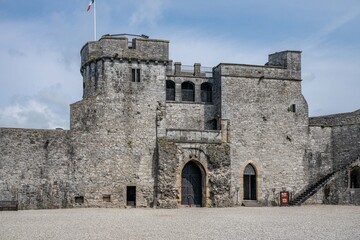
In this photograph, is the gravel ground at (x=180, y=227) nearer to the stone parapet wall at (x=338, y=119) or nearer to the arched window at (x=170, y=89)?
the arched window at (x=170, y=89)

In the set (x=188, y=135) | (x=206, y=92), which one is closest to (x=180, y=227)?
(x=188, y=135)

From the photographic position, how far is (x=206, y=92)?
126 ft

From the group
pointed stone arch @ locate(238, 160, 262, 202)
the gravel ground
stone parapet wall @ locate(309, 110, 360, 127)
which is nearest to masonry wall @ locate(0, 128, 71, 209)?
the gravel ground

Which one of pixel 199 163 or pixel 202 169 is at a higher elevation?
pixel 199 163

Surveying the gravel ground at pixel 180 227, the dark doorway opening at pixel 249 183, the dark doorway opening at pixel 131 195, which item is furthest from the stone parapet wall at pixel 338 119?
the dark doorway opening at pixel 131 195

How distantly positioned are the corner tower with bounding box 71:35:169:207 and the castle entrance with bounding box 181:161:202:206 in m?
2.14

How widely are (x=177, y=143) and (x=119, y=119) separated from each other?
405 centimetres

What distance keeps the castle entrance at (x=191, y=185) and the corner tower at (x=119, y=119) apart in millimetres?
2138

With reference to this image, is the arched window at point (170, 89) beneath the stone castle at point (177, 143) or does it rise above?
above

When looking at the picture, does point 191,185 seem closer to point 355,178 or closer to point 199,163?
point 199,163

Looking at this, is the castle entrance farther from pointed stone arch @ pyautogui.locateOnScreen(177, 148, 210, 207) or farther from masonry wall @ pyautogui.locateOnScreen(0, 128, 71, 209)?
masonry wall @ pyautogui.locateOnScreen(0, 128, 71, 209)

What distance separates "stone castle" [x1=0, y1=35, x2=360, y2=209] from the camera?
3153 centimetres

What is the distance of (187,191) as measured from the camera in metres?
33.7

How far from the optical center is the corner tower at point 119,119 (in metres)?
32.4
